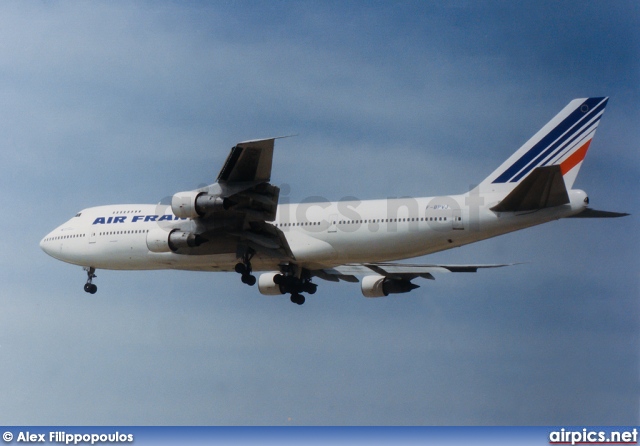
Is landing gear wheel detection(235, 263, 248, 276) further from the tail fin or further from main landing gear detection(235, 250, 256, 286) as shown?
the tail fin

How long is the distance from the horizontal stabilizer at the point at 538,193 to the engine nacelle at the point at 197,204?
359 inches

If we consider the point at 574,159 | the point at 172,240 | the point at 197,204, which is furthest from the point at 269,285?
the point at 574,159

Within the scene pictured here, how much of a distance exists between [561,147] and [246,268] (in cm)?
1206

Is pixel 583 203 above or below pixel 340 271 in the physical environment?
below

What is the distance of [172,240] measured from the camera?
3428cm

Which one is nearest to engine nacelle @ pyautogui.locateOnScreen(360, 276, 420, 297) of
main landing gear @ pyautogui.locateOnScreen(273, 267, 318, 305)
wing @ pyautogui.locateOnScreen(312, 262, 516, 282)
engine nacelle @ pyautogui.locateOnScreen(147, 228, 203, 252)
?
wing @ pyautogui.locateOnScreen(312, 262, 516, 282)

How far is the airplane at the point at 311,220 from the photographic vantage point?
31.2 m

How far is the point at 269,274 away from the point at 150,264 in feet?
15.9

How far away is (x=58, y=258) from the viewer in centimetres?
4081

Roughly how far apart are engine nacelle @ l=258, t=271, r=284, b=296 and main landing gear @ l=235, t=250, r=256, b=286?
3.07m

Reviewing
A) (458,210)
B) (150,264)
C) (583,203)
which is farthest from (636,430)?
(150,264)

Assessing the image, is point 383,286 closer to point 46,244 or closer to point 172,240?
point 172,240

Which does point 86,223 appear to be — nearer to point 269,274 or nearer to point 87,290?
point 87,290

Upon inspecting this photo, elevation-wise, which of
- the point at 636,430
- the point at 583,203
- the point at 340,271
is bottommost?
the point at 636,430
